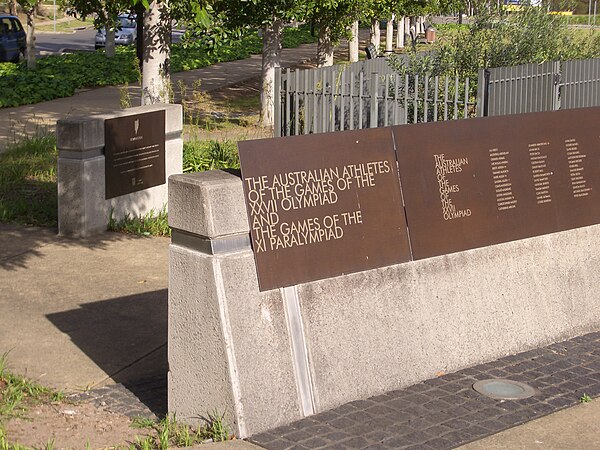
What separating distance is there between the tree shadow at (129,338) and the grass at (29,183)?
3.08m

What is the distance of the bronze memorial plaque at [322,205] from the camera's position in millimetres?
5809

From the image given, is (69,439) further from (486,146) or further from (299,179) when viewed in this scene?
(486,146)

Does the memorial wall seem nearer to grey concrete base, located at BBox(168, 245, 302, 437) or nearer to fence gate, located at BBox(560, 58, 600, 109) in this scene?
grey concrete base, located at BBox(168, 245, 302, 437)

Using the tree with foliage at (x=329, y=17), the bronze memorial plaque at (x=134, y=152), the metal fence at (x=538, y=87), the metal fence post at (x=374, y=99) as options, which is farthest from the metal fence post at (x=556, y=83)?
the bronze memorial plaque at (x=134, y=152)

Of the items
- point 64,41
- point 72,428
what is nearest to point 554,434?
point 72,428

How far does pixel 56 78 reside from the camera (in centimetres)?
2458

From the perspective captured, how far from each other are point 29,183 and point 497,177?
7430 millimetres

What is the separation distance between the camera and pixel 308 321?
5.95 meters

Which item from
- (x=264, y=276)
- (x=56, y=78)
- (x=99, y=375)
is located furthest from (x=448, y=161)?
(x=56, y=78)

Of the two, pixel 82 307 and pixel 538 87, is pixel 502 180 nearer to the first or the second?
pixel 82 307

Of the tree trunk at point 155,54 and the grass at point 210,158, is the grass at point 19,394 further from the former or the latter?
the tree trunk at point 155,54

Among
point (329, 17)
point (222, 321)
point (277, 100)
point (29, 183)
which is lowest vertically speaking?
point (29, 183)

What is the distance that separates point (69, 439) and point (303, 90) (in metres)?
8.71

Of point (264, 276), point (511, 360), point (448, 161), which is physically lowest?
point (511, 360)
